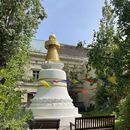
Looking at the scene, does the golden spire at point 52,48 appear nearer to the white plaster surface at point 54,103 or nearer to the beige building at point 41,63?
the white plaster surface at point 54,103

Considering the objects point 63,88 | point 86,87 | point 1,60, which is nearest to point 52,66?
point 63,88

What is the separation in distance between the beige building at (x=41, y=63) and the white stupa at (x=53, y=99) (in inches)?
854

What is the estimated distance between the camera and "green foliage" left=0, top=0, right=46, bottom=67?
19.1 metres

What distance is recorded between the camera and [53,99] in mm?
22938

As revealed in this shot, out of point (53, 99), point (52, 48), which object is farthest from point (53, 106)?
point (52, 48)

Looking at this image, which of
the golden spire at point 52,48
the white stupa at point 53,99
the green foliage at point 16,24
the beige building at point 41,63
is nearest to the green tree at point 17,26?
the green foliage at point 16,24

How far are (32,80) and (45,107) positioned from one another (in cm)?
2477

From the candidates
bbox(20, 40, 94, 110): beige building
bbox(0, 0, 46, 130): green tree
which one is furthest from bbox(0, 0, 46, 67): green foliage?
bbox(20, 40, 94, 110): beige building

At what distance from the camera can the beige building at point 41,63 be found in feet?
156

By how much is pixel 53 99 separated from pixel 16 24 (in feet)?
20.2

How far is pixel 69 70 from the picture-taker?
160 feet

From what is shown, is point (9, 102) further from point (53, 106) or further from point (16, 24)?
point (53, 106)

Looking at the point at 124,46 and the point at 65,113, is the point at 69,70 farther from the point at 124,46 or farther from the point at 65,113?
the point at 124,46

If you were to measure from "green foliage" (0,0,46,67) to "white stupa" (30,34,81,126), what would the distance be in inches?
161
